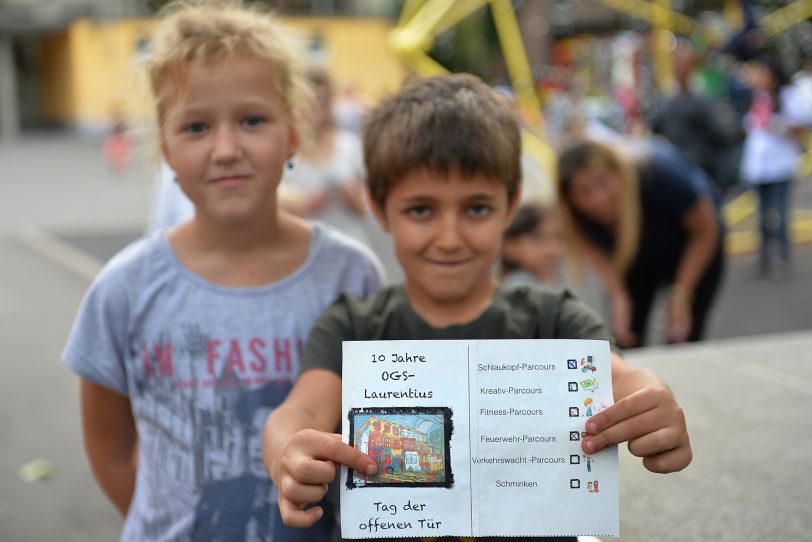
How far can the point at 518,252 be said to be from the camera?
12.1 feet

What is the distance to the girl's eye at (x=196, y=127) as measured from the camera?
66.1 inches

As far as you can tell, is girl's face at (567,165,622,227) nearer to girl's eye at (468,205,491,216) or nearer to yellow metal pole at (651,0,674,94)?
girl's eye at (468,205,491,216)

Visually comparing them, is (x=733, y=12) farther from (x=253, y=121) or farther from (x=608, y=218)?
(x=253, y=121)

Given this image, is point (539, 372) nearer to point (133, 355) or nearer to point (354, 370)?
point (354, 370)

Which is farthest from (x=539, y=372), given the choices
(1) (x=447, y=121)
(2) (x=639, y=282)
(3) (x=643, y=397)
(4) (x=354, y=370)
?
(2) (x=639, y=282)

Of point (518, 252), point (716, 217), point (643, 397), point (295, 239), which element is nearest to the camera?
point (643, 397)

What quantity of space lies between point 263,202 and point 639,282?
2.81 m

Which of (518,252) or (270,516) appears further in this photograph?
(518,252)

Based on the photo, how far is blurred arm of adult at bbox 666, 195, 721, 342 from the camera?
395cm

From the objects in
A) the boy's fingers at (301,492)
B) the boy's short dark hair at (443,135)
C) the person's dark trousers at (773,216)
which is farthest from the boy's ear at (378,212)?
the person's dark trousers at (773,216)

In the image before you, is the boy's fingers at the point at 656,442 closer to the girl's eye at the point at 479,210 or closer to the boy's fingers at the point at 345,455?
the boy's fingers at the point at 345,455

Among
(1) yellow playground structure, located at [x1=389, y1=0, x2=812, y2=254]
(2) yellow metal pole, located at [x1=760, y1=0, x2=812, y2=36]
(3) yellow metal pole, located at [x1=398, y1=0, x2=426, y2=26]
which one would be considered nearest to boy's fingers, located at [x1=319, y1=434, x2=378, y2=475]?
(1) yellow playground structure, located at [x1=389, y1=0, x2=812, y2=254]

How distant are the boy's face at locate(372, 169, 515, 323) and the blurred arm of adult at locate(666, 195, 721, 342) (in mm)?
2596

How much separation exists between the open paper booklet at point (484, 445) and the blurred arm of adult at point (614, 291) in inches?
108
